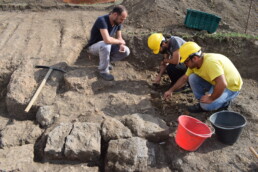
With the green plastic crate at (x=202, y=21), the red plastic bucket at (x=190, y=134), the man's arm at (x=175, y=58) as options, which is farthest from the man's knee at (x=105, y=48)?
the green plastic crate at (x=202, y=21)

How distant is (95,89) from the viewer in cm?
439

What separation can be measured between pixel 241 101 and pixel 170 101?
1220 mm

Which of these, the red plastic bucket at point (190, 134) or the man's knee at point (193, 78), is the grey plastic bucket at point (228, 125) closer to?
the red plastic bucket at point (190, 134)

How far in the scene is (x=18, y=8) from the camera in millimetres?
8094

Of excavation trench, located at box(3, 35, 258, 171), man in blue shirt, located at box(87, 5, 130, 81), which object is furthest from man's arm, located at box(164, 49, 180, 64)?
man in blue shirt, located at box(87, 5, 130, 81)

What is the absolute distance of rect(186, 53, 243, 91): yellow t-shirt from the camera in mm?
3377

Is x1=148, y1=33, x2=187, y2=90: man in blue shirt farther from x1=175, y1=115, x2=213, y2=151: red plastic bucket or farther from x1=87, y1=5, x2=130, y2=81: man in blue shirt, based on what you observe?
x1=175, y1=115, x2=213, y2=151: red plastic bucket

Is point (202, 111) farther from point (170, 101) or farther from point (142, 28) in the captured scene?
point (142, 28)

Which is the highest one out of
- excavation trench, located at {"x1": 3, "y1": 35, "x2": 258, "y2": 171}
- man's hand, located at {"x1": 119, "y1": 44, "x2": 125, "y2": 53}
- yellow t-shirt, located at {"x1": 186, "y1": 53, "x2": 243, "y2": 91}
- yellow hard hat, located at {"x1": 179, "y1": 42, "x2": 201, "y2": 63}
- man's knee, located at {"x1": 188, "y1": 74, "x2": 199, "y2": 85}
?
yellow hard hat, located at {"x1": 179, "y1": 42, "x2": 201, "y2": 63}

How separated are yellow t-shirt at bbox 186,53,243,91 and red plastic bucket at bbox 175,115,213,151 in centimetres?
65

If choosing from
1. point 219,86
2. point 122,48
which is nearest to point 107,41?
point 122,48

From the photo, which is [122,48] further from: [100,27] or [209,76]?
[209,76]

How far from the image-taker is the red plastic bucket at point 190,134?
10.1ft

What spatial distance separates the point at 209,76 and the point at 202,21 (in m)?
3.09
